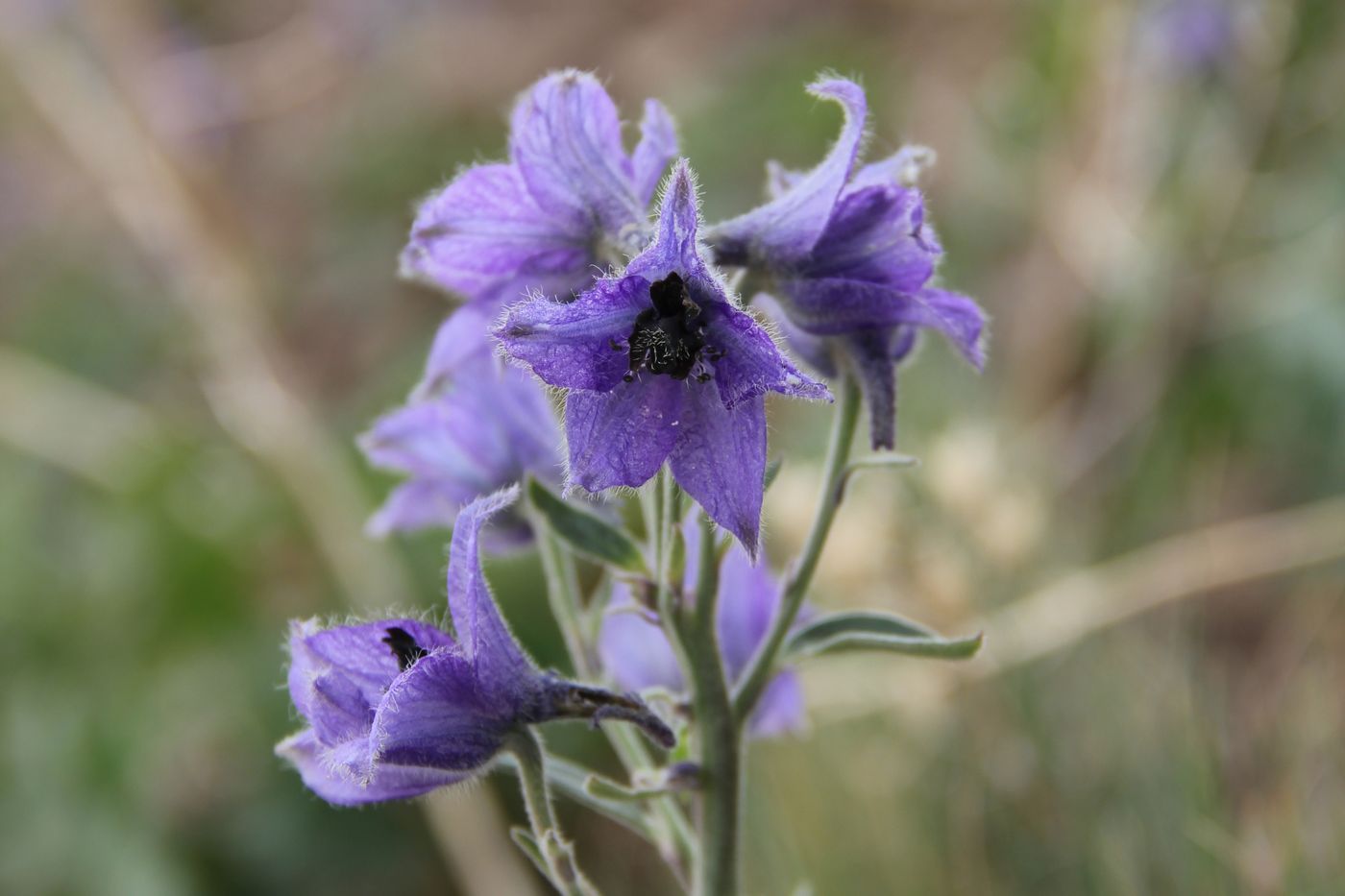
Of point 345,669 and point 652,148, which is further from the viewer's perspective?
point 652,148

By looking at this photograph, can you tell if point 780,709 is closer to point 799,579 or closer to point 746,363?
point 799,579

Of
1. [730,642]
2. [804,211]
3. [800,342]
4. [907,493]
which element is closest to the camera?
[804,211]

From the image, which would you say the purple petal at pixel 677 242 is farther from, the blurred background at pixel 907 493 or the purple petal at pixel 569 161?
the blurred background at pixel 907 493

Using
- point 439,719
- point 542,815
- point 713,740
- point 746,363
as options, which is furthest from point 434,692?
point 746,363

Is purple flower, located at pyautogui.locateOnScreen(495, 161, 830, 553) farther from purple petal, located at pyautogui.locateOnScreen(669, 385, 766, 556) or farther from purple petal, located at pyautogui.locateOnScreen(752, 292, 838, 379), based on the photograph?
purple petal, located at pyautogui.locateOnScreen(752, 292, 838, 379)

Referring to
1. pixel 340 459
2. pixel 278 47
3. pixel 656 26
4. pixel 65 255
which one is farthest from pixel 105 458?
pixel 656 26

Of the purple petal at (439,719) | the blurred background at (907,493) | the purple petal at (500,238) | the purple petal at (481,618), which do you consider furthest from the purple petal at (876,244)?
the blurred background at (907,493)
